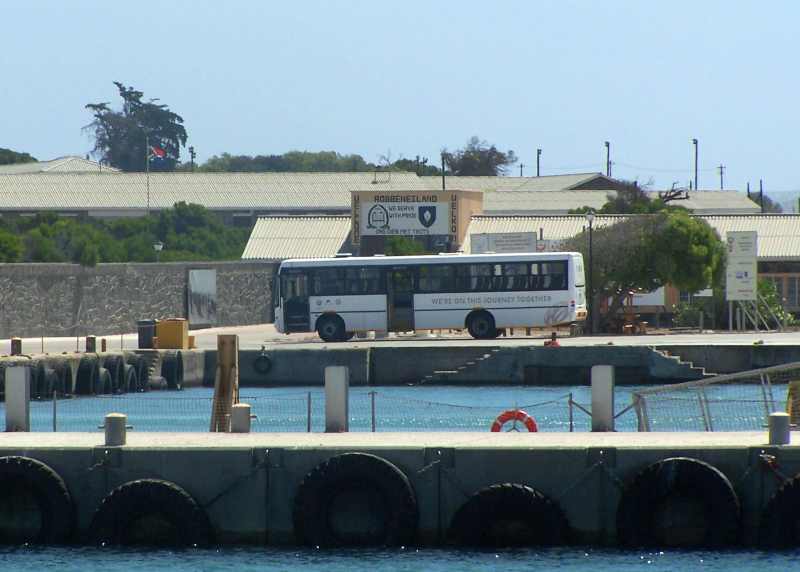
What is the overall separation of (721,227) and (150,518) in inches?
2231

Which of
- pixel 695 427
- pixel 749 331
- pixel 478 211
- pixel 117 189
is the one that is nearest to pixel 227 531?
pixel 695 427

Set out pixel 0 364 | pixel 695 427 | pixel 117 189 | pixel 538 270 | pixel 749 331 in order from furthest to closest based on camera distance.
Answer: pixel 117 189 → pixel 749 331 → pixel 538 270 → pixel 0 364 → pixel 695 427

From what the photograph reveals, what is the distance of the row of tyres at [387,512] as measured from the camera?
21891 millimetres

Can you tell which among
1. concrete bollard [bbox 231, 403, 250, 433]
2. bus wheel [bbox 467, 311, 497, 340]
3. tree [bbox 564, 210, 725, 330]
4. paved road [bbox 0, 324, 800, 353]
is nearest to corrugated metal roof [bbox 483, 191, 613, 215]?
tree [bbox 564, 210, 725, 330]

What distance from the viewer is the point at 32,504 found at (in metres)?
23.2

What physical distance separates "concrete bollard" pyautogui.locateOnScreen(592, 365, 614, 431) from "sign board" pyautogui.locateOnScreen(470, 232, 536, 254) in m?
40.8

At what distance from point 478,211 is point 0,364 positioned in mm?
38719

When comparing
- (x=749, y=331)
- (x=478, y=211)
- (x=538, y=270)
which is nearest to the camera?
(x=538, y=270)

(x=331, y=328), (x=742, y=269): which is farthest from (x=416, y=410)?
(x=742, y=269)

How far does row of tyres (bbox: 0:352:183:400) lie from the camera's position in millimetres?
45844

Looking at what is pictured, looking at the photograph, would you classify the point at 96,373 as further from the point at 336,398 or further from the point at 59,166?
the point at 59,166

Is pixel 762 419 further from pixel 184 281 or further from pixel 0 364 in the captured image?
pixel 184 281

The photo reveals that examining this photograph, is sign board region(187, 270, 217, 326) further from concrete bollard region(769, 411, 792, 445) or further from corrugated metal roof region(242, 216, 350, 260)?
concrete bollard region(769, 411, 792, 445)

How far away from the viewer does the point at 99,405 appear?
148 ft
